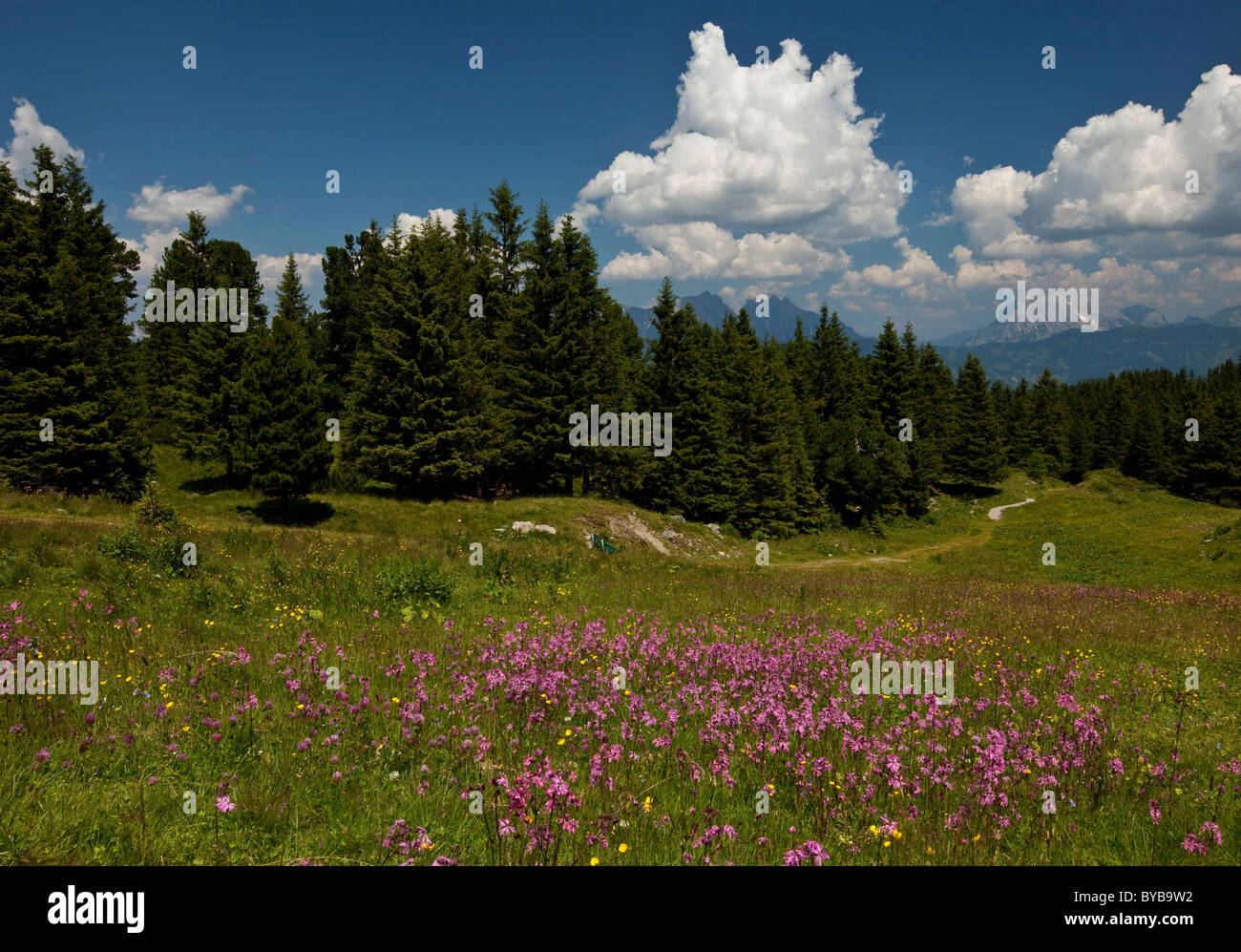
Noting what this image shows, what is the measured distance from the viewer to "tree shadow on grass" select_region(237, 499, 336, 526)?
1236 inches

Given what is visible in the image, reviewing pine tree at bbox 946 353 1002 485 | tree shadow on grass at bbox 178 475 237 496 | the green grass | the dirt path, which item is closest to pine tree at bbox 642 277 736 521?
the dirt path

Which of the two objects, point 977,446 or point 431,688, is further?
point 977,446

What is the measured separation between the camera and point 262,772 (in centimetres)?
465

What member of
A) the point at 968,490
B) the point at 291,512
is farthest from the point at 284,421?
the point at 968,490

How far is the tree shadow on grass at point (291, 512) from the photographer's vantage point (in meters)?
31.4

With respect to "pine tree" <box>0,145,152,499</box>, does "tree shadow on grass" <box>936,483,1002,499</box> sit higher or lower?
lower

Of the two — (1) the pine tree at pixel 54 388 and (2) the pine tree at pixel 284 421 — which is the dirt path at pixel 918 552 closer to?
(2) the pine tree at pixel 284 421

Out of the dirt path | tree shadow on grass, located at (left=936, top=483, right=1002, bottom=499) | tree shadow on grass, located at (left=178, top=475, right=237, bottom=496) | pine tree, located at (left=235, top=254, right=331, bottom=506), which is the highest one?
pine tree, located at (left=235, top=254, right=331, bottom=506)

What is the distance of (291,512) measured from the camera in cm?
3222

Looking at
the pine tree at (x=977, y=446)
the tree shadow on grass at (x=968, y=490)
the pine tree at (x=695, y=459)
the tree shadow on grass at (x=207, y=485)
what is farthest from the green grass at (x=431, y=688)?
the tree shadow on grass at (x=968, y=490)

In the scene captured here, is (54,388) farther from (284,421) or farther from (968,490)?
(968,490)

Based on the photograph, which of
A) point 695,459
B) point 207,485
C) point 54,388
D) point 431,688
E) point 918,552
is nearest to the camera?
point 431,688

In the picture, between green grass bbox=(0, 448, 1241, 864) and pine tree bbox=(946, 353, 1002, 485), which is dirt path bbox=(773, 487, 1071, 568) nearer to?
pine tree bbox=(946, 353, 1002, 485)
